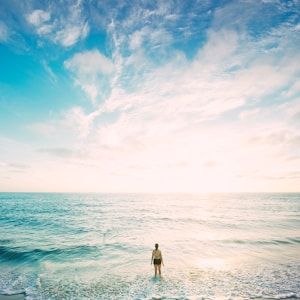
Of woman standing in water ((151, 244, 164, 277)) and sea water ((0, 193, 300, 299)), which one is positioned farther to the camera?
woman standing in water ((151, 244, 164, 277))

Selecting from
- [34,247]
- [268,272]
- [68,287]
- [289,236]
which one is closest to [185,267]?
[268,272]

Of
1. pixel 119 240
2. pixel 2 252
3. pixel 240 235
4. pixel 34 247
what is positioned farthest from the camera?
pixel 240 235

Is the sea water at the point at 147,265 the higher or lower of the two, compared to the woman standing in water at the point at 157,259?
lower

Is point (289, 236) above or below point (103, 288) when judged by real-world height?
above

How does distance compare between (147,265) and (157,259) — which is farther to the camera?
(147,265)

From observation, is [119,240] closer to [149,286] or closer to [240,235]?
[149,286]

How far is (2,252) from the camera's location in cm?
1912

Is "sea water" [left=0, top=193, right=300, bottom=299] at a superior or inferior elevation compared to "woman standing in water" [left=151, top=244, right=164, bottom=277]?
inferior

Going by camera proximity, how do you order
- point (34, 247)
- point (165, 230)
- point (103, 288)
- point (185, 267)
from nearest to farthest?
point (103, 288) < point (185, 267) < point (34, 247) < point (165, 230)

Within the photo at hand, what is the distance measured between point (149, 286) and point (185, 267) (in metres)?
4.27

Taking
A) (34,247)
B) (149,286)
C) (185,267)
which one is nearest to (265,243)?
(185,267)

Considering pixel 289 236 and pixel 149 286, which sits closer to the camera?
pixel 149 286

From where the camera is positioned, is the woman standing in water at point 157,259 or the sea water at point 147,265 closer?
the sea water at point 147,265

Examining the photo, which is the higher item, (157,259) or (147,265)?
(157,259)
